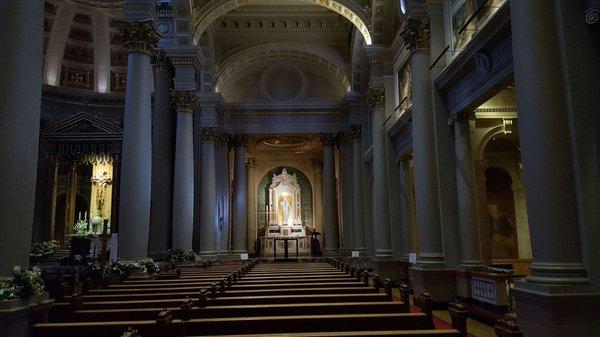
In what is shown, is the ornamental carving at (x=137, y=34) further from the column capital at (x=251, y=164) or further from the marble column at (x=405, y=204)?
the column capital at (x=251, y=164)

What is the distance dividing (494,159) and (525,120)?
9.50 m

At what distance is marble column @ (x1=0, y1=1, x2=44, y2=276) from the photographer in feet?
16.4

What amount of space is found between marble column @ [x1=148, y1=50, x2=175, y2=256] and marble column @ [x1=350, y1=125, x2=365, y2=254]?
8.45 m

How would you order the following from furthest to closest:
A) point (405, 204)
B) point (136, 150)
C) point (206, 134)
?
point (206, 134) < point (405, 204) < point (136, 150)

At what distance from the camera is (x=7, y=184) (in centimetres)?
500

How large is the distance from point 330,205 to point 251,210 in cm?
848

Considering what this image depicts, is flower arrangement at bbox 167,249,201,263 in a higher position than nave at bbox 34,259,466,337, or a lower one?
higher

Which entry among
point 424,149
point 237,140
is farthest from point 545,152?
point 237,140

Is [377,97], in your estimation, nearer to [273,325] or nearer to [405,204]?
[405,204]

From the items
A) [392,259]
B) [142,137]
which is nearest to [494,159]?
[392,259]

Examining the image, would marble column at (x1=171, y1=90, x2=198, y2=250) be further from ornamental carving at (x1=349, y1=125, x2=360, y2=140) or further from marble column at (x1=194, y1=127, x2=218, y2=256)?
ornamental carving at (x1=349, y1=125, x2=360, y2=140)

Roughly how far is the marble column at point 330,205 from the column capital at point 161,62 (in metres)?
9.93

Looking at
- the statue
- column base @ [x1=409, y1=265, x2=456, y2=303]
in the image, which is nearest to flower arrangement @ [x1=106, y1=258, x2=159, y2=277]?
column base @ [x1=409, y1=265, x2=456, y2=303]

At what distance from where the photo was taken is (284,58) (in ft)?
74.0
